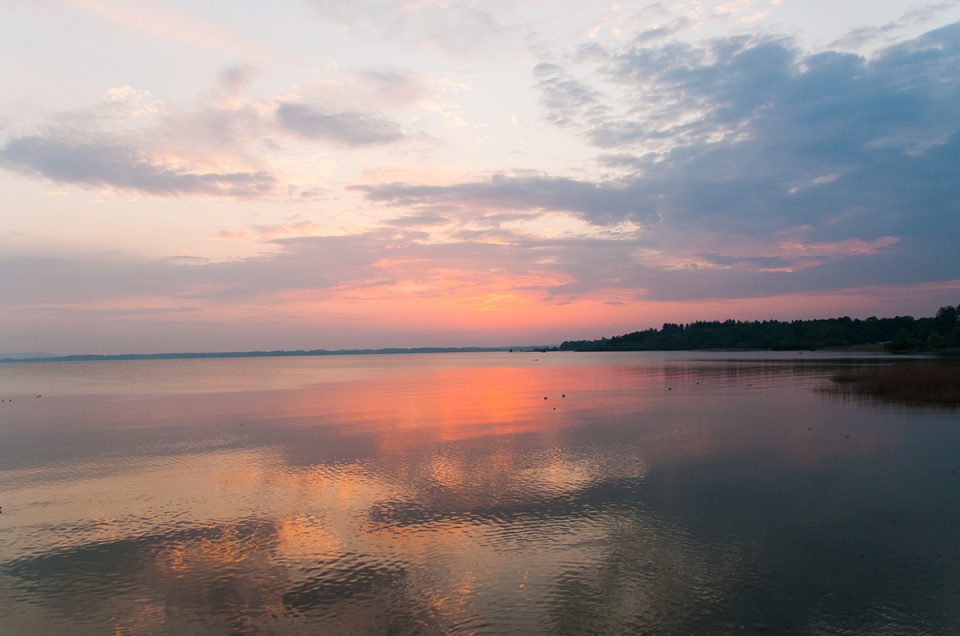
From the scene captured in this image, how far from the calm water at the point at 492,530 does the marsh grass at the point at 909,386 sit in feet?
34.5

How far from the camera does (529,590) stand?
11.9 m

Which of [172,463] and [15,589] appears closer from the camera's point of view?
[15,589]

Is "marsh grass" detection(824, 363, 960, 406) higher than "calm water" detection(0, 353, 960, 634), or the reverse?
"marsh grass" detection(824, 363, 960, 406)

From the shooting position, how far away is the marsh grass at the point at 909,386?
41688 millimetres

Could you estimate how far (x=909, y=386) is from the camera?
155ft

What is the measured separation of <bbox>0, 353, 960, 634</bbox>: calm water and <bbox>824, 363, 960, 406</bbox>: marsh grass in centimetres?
1050

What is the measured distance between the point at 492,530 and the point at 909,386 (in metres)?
44.9

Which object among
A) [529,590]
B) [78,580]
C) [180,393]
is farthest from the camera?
[180,393]

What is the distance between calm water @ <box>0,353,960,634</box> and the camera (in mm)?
11086

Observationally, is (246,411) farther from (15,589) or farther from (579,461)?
(15,589)

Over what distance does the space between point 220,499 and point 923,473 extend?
22812mm

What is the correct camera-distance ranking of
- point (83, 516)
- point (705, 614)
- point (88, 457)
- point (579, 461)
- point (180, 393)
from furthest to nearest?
point (180, 393)
point (88, 457)
point (579, 461)
point (83, 516)
point (705, 614)

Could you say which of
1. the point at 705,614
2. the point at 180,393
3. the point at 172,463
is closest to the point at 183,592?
the point at 705,614

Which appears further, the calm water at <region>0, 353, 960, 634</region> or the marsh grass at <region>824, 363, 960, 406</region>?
the marsh grass at <region>824, 363, 960, 406</region>
